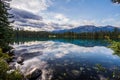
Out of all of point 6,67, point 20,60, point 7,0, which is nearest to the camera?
point 6,67

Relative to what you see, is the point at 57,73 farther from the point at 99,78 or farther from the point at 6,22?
the point at 6,22

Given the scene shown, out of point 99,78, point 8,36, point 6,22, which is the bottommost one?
point 99,78

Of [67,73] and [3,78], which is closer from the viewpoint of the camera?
[3,78]

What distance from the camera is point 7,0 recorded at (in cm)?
4262

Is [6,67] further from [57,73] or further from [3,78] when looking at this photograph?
[57,73]

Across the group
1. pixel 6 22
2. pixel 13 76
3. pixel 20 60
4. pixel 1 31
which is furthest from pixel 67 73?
pixel 6 22

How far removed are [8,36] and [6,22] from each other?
320cm

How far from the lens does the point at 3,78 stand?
8.45 meters

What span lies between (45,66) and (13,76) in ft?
64.4

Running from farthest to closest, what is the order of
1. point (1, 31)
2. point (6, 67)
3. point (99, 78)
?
point (1, 31) < point (99, 78) < point (6, 67)

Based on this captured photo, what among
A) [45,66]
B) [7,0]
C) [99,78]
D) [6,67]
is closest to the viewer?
[6,67]

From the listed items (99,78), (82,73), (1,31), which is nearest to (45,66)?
(82,73)

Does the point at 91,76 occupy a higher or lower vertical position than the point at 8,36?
lower

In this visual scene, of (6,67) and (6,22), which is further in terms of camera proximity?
(6,22)
